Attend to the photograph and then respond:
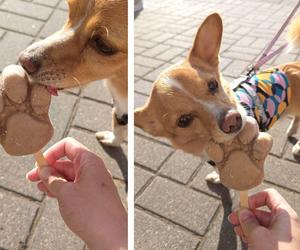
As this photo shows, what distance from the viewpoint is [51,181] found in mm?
1472

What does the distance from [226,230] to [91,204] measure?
109 cm

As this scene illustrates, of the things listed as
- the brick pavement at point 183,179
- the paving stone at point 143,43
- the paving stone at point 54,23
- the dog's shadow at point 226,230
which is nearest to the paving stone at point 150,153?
the brick pavement at point 183,179

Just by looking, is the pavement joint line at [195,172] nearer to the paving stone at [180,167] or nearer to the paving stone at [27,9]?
the paving stone at [180,167]

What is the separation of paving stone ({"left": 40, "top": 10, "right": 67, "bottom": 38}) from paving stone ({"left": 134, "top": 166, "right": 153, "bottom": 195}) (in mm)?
1815

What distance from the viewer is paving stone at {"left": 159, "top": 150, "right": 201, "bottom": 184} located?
2.55m

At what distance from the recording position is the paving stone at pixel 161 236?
2.18m

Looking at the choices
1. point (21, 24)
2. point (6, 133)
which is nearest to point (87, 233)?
point (6, 133)

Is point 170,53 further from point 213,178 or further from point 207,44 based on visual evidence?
point 207,44

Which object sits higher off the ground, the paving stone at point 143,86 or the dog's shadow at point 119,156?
the paving stone at point 143,86

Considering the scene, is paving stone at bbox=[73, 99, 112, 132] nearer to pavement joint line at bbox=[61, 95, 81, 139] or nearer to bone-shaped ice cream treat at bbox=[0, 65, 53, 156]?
pavement joint line at bbox=[61, 95, 81, 139]

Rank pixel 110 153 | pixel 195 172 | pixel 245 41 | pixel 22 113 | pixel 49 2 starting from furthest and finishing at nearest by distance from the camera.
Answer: pixel 49 2, pixel 245 41, pixel 110 153, pixel 195 172, pixel 22 113

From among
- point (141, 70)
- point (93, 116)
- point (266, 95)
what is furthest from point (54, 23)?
point (266, 95)

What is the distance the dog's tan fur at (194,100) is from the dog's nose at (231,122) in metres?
0.02

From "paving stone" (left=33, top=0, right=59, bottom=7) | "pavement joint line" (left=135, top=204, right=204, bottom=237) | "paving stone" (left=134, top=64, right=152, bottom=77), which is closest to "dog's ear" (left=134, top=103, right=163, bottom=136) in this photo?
"pavement joint line" (left=135, top=204, right=204, bottom=237)
